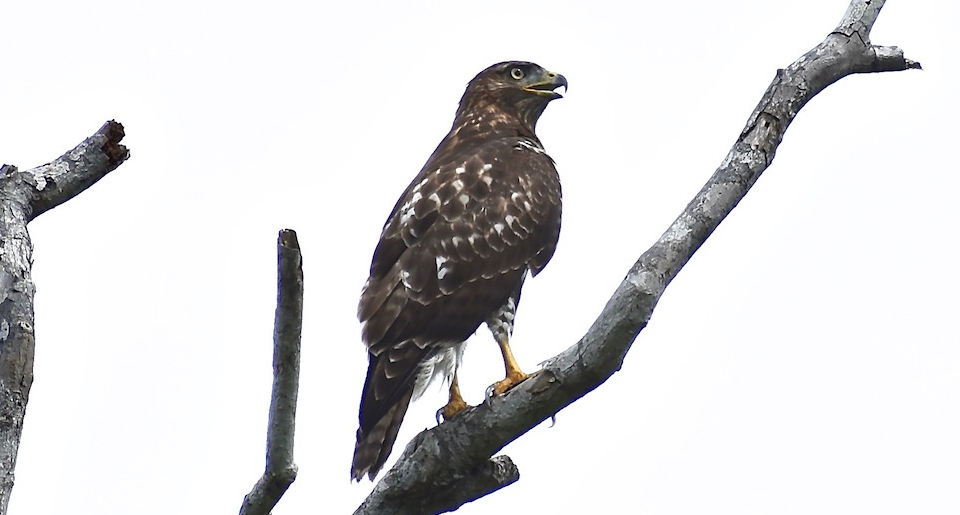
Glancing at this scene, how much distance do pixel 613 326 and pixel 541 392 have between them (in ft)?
1.41

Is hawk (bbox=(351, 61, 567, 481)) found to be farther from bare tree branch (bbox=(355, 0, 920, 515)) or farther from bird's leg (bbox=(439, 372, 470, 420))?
bare tree branch (bbox=(355, 0, 920, 515))

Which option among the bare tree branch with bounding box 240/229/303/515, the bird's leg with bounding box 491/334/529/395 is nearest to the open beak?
the bird's leg with bounding box 491/334/529/395

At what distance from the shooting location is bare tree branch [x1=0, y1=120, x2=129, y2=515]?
3.84 meters

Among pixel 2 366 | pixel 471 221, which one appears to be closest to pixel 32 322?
pixel 2 366

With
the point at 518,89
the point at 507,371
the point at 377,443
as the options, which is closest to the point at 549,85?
the point at 518,89

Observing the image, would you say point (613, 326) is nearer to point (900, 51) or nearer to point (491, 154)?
point (900, 51)

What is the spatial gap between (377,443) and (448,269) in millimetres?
A: 1128

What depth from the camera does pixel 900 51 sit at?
548cm

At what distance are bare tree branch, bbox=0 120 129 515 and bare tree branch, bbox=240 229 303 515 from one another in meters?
0.76

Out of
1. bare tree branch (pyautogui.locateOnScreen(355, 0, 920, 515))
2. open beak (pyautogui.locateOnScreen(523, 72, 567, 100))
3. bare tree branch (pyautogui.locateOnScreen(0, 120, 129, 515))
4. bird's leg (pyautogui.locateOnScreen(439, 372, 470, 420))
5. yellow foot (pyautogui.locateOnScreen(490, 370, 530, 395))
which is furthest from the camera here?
open beak (pyautogui.locateOnScreen(523, 72, 567, 100))

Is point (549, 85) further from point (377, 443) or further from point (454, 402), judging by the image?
point (377, 443)

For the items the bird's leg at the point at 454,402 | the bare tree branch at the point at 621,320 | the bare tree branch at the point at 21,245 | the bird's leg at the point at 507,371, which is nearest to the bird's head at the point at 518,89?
the bird's leg at the point at 507,371

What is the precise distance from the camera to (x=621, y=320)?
4512mm

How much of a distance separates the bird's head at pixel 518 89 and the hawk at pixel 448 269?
0.72 metres
